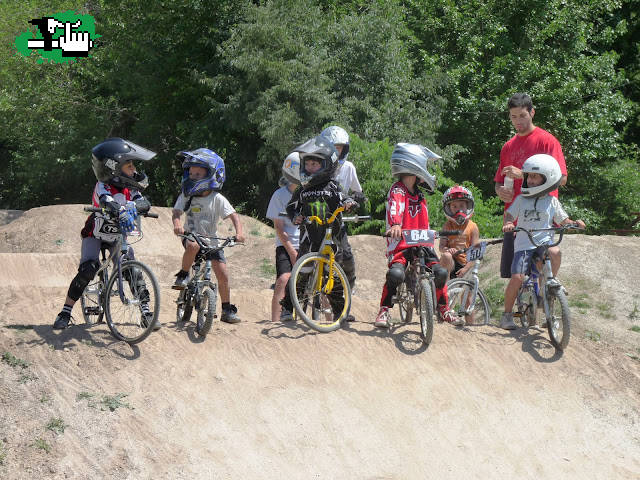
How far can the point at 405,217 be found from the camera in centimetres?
809

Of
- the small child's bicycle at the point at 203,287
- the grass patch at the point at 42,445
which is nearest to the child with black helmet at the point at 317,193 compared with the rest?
the small child's bicycle at the point at 203,287

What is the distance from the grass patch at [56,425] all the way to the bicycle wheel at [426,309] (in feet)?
11.6

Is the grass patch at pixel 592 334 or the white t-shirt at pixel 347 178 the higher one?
the white t-shirt at pixel 347 178

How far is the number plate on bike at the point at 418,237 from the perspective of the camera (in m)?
7.87

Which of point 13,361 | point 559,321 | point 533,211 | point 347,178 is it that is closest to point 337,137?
point 347,178

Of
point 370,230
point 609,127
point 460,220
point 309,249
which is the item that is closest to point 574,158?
point 609,127

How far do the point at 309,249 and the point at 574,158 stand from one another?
68.5ft

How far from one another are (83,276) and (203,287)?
1.15 m

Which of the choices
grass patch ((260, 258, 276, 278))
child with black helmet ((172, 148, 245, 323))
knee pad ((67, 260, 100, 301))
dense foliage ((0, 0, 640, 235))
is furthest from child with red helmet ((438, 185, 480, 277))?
dense foliage ((0, 0, 640, 235))

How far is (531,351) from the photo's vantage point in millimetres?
8281

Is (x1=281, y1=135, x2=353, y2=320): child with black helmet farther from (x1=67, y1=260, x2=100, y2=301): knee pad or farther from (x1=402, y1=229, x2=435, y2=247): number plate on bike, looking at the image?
(x1=67, y1=260, x2=100, y2=301): knee pad

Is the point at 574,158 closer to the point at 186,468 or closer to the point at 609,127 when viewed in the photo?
the point at 609,127

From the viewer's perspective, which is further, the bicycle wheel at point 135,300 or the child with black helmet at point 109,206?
the child with black helmet at point 109,206

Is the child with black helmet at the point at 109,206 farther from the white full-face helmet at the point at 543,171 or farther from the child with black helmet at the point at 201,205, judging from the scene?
the white full-face helmet at the point at 543,171
